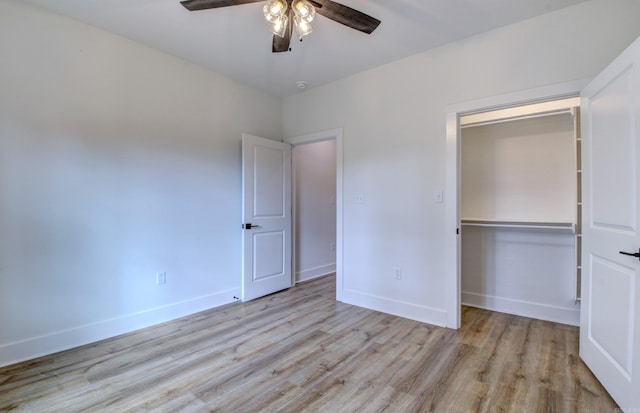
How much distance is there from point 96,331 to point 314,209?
120 inches

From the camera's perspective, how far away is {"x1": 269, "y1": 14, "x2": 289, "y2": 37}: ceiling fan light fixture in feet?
5.86

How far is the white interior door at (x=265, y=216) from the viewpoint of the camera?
351cm

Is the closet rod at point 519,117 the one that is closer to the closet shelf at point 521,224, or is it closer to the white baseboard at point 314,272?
the closet shelf at point 521,224

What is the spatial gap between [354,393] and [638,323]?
1.52 meters

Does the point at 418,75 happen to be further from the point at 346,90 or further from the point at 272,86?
the point at 272,86

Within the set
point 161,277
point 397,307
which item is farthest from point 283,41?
point 397,307

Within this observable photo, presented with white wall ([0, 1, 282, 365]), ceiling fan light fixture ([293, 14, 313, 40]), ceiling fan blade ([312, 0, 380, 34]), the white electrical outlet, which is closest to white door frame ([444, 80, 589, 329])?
ceiling fan blade ([312, 0, 380, 34])

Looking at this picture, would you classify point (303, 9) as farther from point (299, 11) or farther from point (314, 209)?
point (314, 209)

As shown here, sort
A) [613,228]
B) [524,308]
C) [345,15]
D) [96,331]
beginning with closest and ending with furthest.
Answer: [613,228] < [345,15] < [96,331] < [524,308]

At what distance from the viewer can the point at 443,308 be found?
2779mm

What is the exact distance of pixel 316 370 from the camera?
2.04 metres

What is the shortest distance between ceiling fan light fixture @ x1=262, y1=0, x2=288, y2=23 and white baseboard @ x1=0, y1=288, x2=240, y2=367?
2703 mm

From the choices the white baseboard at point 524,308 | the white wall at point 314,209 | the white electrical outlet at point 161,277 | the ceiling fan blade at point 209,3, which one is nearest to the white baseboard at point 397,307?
the white baseboard at point 524,308

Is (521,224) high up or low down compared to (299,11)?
down
